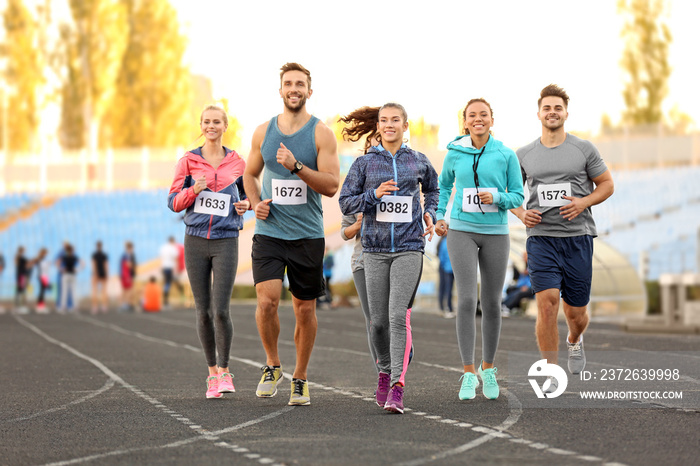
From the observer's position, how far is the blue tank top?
8.09 metres

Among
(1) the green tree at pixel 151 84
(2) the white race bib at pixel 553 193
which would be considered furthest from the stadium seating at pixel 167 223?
(2) the white race bib at pixel 553 193

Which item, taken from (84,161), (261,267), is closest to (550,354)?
(261,267)

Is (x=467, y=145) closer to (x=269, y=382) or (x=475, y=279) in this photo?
(x=475, y=279)

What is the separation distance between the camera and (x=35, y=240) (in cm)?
5412

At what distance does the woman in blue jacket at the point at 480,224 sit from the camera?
8406mm

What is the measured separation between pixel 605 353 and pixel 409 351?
19.4 ft

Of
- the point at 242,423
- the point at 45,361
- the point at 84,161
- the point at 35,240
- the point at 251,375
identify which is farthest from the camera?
the point at 84,161

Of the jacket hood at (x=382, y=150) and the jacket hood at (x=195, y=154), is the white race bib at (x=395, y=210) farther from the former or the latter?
the jacket hood at (x=195, y=154)

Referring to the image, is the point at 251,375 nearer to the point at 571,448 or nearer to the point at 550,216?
the point at 550,216

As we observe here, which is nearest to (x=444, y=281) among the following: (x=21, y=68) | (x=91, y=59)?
(x=91, y=59)

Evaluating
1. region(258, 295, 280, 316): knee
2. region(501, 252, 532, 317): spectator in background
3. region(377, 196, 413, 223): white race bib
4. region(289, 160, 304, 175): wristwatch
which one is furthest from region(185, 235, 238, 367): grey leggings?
region(501, 252, 532, 317): spectator in background

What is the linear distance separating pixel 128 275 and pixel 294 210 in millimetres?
22961

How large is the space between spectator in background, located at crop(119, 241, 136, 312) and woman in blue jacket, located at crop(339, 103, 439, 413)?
2256cm

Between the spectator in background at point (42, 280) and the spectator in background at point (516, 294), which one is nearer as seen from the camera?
the spectator in background at point (516, 294)
